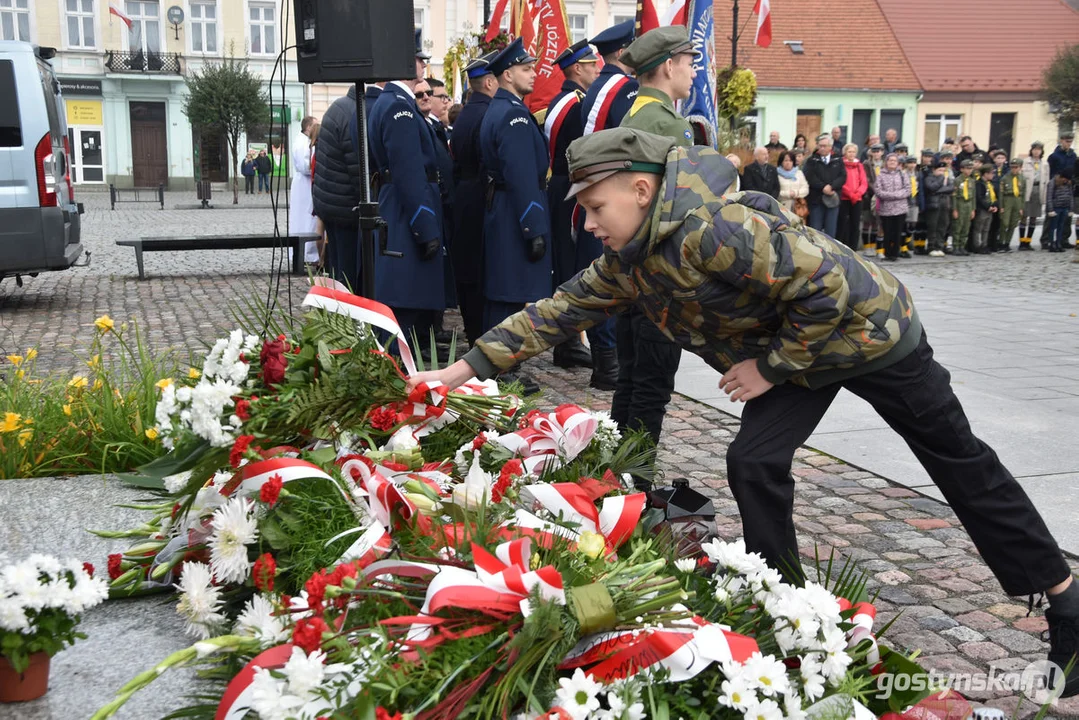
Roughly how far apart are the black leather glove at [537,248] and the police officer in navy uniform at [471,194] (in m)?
0.63

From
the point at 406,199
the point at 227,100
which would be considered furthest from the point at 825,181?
the point at 227,100

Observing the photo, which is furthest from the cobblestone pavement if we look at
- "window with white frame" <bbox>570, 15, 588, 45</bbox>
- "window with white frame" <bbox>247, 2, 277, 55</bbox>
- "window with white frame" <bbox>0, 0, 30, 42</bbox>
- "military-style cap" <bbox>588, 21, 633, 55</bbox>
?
"window with white frame" <bbox>570, 15, 588, 45</bbox>

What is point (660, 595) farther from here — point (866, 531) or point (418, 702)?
point (866, 531)

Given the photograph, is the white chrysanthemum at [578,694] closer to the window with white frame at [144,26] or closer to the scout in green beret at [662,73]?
the scout in green beret at [662,73]

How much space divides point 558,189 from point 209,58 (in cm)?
3853

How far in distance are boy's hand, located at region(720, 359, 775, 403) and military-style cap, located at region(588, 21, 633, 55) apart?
14.4 feet

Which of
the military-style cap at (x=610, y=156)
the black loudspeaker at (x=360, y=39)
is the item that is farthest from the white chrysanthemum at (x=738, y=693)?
the black loudspeaker at (x=360, y=39)

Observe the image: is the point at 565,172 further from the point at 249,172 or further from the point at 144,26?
the point at 144,26

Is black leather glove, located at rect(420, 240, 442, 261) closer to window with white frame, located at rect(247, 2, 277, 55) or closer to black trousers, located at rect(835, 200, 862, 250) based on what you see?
black trousers, located at rect(835, 200, 862, 250)

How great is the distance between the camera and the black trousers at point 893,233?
1770cm

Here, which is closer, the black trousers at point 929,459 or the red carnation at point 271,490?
the red carnation at point 271,490

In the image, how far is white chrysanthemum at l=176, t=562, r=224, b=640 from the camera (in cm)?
254

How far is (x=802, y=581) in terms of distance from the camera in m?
→ 3.17

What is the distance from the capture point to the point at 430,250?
6.95m
